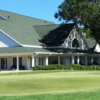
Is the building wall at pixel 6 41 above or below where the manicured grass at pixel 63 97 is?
above

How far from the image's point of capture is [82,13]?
40094mm

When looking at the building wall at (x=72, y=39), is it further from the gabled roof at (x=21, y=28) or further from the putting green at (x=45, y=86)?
the putting green at (x=45, y=86)

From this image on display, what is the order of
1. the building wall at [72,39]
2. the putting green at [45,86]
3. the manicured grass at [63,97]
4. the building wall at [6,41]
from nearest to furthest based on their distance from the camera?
1. the manicured grass at [63,97]
2. the putting green at [45,86]
3. the building wall at [6,41]
4. the building wall at [72,39]

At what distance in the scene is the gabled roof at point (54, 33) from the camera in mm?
45431

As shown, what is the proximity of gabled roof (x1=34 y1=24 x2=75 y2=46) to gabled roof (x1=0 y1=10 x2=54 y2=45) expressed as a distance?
1.20 metres

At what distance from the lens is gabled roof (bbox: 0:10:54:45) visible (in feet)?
133

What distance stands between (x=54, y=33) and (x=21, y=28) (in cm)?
655

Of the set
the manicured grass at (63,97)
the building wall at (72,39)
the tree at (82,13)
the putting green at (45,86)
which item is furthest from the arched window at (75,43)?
the manicured grass at (63,97)

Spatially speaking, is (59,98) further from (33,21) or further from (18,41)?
(33,21)

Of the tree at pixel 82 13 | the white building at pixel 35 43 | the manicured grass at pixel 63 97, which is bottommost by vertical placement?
the manicured grass at pixel 63 97

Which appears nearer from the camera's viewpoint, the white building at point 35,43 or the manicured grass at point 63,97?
the manicured grass at point 63,97

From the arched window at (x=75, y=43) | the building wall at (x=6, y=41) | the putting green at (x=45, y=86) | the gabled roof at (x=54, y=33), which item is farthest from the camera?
the arched window at (x=75, y=43)

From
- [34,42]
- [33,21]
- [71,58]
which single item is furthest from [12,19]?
[71,58]

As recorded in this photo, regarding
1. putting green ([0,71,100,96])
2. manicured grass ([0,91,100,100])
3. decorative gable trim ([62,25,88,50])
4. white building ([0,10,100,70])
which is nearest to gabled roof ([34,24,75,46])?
white building ([0,10,100,70])
